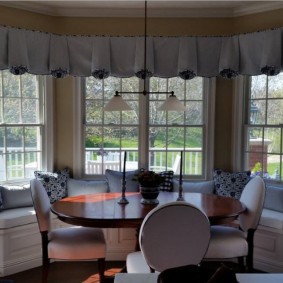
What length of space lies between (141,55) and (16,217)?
7.06ft

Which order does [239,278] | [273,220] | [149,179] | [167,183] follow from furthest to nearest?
1. [167,183]
2. [273,220]
3. [149,179]
4. [239,278]

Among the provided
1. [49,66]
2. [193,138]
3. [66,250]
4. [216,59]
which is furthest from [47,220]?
[216,59]

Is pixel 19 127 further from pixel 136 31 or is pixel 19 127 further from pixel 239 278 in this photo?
pixel 239 278

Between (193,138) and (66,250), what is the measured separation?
2.13m

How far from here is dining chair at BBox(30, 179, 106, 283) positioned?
297 centimetres

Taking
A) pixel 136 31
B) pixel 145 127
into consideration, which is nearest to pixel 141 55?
pixel 136 31

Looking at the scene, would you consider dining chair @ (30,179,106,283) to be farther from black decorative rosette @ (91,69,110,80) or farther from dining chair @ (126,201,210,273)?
black decorative rosette @ (91,69,110,80)

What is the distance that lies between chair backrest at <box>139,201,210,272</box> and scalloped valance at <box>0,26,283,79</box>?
6.87 ft

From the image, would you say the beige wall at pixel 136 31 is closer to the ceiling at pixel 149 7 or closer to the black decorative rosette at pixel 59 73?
the ceiling at pixel 149 7

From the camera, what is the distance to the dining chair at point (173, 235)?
7.79 feet

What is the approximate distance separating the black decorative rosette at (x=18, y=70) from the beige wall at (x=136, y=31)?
0.48 meters

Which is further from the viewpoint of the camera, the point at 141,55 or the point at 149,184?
the point at 141,55

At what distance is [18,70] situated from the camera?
12.6 ft

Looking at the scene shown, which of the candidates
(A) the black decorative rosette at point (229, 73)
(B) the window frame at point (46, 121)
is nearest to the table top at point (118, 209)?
(B) the window frame at point (46, 121)
